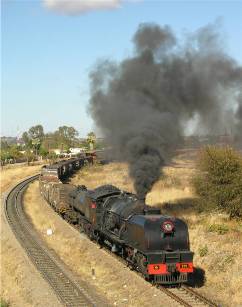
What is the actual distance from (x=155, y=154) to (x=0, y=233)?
1361 cm

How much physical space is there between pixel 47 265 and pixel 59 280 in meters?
2.64

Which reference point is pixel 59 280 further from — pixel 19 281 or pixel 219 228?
pixel 219 228

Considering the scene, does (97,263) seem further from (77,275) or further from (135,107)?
(135,107)

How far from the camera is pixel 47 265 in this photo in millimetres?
20781

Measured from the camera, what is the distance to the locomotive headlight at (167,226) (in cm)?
1620

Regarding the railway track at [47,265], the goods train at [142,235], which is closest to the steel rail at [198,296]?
the goods train at [142,235]

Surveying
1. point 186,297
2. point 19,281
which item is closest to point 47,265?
point 19,281

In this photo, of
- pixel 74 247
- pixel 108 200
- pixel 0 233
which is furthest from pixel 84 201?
pixel 0 233

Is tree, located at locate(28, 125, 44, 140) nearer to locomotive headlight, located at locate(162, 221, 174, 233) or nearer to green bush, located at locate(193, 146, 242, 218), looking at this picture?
green bush, located at locate(193, 146, 242, 218)

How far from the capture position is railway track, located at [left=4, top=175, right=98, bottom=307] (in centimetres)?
1579

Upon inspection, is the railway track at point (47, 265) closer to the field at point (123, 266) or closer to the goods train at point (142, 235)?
the field at point (123, 266)

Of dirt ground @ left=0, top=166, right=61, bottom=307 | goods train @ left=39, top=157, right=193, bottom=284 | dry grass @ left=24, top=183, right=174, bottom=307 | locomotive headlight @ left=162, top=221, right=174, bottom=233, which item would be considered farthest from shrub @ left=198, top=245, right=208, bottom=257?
dirt ground @ left=0, top=166, right=61, bottom=307

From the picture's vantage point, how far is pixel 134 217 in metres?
17.5

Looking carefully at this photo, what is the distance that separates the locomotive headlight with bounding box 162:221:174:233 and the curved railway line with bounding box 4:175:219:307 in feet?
6.41
